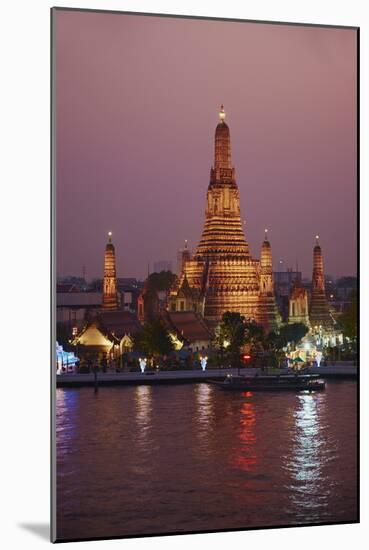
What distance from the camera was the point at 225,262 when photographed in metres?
8.55

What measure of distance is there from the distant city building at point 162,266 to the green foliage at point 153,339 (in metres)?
1.11

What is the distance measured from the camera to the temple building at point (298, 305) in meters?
8.00

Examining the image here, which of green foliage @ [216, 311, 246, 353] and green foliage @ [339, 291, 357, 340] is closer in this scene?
green foliage @ [339, 291, 357, 340]

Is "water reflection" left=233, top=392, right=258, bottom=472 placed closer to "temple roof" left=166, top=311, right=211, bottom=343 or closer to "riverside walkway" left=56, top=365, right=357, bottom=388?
"riverside walkway" left=56, top=365, right=357, bottom=388

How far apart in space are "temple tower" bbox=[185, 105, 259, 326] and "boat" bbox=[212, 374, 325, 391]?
446 millimetres

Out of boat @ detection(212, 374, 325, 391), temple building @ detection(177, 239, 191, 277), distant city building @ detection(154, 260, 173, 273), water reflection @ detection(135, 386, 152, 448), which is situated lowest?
water reflection @ detection(135, 386, 152, 448)

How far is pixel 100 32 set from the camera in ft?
22.6

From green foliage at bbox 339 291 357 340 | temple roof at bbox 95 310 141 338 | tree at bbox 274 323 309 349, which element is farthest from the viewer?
temple roof at bbox 95 310 141 338

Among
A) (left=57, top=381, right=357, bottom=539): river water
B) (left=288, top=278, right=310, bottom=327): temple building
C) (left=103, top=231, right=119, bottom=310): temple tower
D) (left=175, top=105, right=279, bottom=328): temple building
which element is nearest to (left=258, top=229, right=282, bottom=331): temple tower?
(left=175, top=105, right=279, bottom=328): temple building

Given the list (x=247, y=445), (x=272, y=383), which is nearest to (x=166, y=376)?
(x=272, y=383)

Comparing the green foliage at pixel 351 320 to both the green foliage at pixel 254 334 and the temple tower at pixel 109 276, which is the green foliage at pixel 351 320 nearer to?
the green foliage at pixel 254 334

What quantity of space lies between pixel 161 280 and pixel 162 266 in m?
0.27

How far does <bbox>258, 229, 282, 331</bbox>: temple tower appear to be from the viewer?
7730 millimetres

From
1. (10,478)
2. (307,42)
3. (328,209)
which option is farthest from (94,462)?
(307,42)
